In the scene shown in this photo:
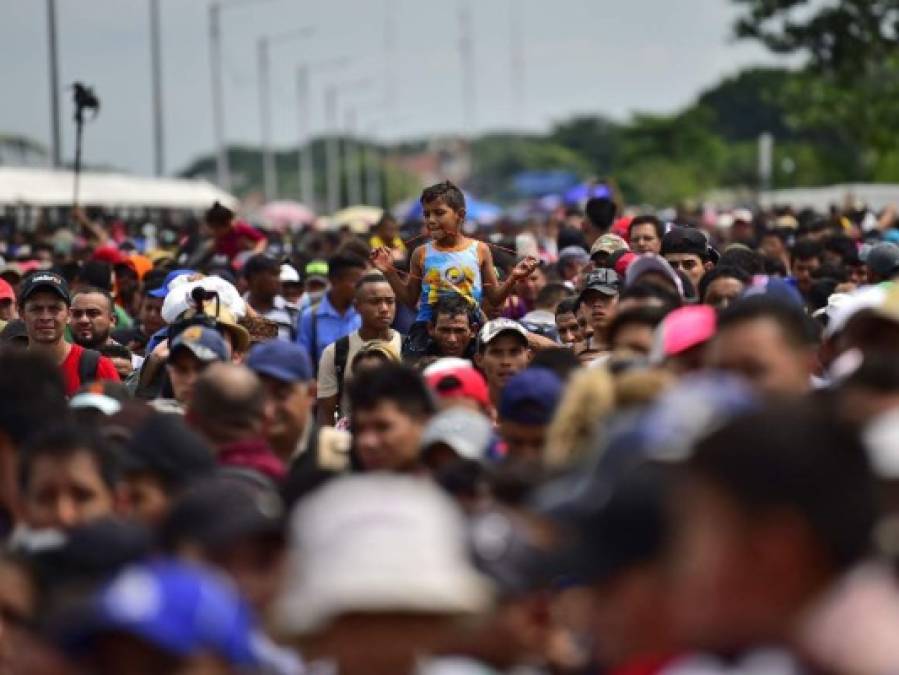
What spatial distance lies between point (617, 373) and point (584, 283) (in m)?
6.28

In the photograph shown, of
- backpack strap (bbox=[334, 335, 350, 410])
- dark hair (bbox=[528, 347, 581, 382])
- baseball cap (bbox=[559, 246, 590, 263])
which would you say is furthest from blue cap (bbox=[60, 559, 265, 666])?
baseball cap (bbox=[559, 246, 590, 263])

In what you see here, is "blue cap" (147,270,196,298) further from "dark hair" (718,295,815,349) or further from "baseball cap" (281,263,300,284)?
"dark hair" (718,295,815,349)

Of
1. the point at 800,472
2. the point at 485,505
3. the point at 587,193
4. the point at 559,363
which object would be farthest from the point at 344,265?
the point at 587,193

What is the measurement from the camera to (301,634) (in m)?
Result: 5.10

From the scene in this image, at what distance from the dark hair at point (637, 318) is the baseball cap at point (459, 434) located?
925 mm

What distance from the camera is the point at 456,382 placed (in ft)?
31.4

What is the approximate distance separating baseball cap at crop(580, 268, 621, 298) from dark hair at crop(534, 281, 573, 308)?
2911 millimetres

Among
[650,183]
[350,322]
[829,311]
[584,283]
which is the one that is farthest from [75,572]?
[650,183]

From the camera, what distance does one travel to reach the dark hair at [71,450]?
752cm

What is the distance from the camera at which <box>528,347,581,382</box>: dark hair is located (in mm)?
8991

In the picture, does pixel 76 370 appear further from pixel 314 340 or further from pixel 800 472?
pixel 800 472

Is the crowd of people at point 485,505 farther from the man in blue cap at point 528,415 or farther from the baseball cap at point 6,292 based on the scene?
the baseball cap at point 6,292

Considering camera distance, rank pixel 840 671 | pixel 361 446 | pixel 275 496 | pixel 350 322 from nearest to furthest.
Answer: pixel 840 671
pixel 275 496
pixel 361 446
pixel 350 322

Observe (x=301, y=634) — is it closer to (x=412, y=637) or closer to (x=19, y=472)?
(x=412, y=637)
